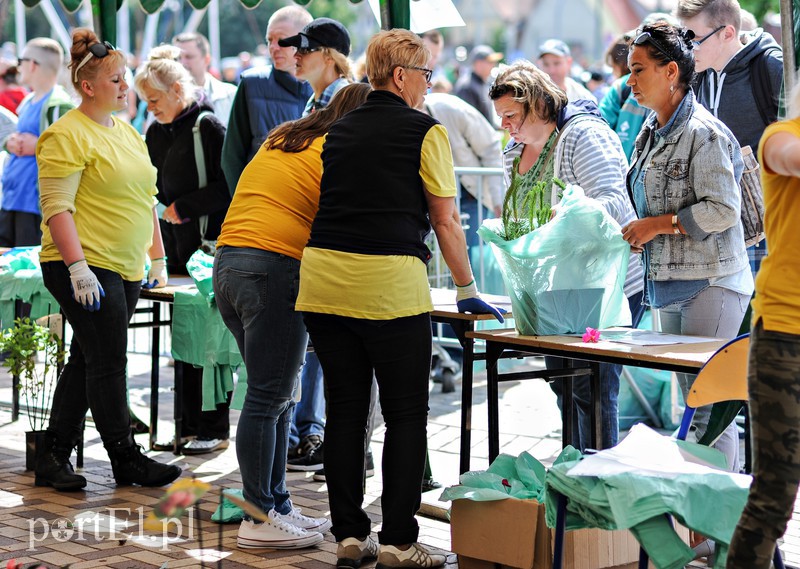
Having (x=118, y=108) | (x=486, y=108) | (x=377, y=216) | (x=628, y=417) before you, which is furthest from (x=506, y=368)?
(x=486, y=108)

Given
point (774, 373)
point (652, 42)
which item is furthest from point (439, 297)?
point (774, 373)

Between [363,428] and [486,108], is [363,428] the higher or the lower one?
the lower one

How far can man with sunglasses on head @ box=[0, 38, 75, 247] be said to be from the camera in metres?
8.38

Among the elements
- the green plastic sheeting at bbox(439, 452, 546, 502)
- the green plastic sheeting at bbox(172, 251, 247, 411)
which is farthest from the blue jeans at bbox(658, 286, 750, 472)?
the green plastic sheeting at bbox(172, 251, 247, 411)

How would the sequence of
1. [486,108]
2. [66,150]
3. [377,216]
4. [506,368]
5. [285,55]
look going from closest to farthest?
[377,216] < [66,150] < [285,55] < [506,368] < [486,108]

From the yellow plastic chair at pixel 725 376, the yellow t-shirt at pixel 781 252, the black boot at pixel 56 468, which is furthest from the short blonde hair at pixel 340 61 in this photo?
the yellow t-shirt at pixel 781 252

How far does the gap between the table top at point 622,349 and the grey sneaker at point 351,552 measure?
0.84 meters

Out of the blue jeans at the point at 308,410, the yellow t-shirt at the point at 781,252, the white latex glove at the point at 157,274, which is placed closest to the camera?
the yellow t-shirt at the point at 781,252

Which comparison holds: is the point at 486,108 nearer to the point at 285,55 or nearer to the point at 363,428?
the point at 285,55

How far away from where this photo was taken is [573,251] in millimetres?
4004

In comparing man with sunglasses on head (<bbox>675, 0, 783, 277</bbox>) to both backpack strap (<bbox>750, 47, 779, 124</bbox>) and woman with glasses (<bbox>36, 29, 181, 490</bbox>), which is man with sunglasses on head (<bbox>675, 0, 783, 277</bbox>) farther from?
woman with glasses (<bbox>36, 29, 181, 490</bbox>)

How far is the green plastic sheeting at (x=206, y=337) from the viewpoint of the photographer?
5320 mm

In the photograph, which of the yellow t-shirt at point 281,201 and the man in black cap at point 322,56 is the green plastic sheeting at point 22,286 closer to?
the man in black cap at point 322,56

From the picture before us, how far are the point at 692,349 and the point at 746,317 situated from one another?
0.34 m
